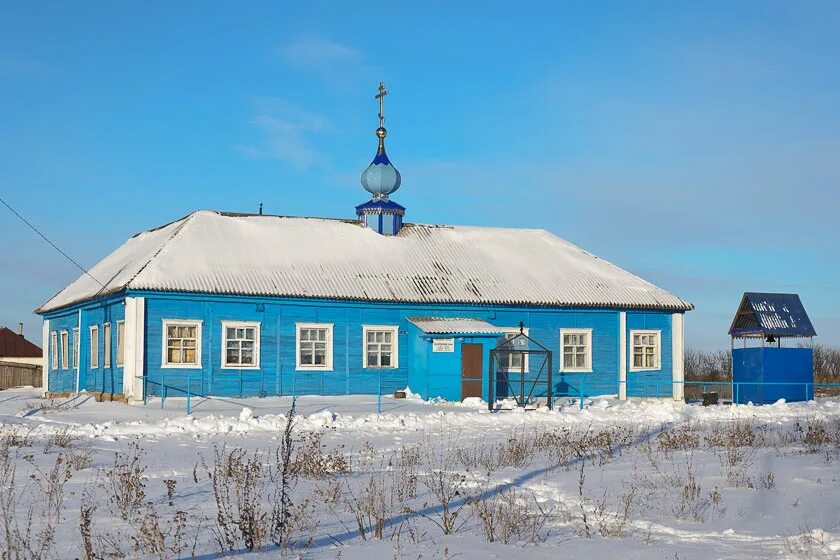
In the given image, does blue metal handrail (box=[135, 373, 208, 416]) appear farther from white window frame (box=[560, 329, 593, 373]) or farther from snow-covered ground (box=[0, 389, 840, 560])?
white window frame (box=[560, 329, 593, 373])

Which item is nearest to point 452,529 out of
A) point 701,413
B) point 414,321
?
point 701,413

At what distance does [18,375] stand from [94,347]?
15.2m

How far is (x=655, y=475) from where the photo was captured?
37.1 ft

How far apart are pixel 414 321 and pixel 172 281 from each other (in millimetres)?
6143

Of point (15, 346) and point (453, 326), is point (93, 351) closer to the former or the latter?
point (453, 326)

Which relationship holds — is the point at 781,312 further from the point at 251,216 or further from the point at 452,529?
the point at 452,529

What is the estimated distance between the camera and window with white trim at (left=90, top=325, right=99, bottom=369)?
27.0 metres

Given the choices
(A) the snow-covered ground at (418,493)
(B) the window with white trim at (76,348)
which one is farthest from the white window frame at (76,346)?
(A) the snow-covered ground at (418,493)

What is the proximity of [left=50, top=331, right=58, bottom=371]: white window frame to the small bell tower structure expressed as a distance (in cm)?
994

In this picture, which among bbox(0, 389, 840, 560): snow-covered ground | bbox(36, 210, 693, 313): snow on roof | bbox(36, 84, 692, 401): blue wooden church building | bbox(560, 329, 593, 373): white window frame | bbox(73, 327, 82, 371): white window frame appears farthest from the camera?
bbox(73, 327, 82, 371): white window frame

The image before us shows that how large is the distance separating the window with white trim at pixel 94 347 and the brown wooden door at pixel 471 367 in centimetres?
959

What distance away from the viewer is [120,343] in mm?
24969

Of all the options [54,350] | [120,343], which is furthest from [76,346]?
[120,343]

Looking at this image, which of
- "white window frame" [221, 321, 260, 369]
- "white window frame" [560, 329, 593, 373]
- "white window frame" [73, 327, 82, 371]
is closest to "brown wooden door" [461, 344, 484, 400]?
"white window frame" [560, 329, 593, 373]
